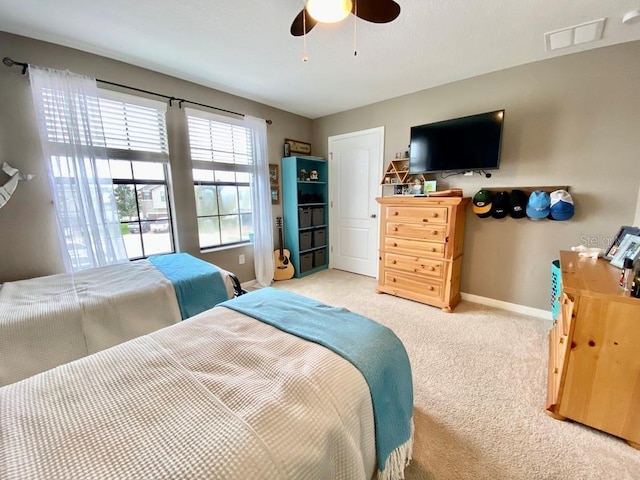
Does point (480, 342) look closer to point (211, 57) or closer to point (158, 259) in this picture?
point (158, 259)

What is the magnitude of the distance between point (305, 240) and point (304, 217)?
0.37 meters

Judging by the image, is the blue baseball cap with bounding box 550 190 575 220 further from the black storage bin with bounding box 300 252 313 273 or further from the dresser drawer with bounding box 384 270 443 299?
the black storage bin with bounding box 300 252 313 273

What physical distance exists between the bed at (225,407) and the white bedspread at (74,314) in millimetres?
706

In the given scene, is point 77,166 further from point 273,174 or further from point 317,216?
point 317,216

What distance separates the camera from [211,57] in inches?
93.9

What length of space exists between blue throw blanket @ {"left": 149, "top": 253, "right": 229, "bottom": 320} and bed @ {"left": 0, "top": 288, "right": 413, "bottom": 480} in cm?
76

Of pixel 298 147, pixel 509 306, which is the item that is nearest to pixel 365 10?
pixel 298 147

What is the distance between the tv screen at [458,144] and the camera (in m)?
2.55

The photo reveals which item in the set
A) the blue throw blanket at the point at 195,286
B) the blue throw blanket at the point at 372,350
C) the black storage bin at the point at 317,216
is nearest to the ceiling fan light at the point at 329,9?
the blue throw blanket at the point at 372,350

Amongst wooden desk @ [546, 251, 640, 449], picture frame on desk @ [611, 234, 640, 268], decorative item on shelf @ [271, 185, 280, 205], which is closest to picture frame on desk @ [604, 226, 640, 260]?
picture frame on desk @ [611, 234, 640, 268]

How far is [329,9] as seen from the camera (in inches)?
51.4

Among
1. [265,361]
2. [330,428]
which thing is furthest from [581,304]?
[265,361]

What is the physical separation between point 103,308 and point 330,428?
1620 mm

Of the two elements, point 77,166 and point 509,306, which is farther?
point 509,306
